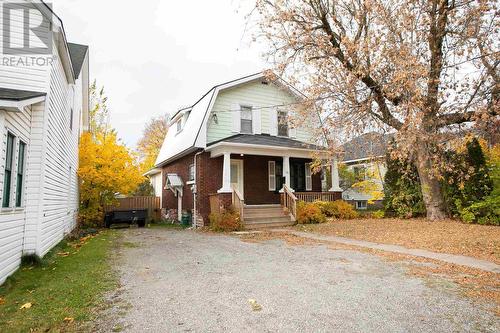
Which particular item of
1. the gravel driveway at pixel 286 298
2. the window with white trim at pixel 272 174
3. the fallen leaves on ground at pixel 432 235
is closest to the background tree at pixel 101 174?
the window with white trim at pixel 272 174

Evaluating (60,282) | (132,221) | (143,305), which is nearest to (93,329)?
(143,305)

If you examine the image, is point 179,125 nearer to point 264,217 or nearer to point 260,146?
point 260,146

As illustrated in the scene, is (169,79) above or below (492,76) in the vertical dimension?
above

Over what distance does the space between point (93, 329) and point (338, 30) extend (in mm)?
11687

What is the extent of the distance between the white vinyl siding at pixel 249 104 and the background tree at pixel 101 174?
14.2 ft

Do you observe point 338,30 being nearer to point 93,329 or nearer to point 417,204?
point 417,204

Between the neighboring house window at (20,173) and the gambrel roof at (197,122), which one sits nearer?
the neighboring house window at (20,173)

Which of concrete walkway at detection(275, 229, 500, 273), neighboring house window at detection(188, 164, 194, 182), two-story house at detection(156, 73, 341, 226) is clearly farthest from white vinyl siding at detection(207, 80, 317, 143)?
concrete walkway at detection(275, 229, 500, 273)

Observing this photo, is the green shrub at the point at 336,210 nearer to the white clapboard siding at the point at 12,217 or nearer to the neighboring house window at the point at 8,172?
the white clapboard siding at the point at 12,217

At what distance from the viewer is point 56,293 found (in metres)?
4.43

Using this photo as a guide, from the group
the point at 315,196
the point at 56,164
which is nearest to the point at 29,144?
the point at 56,164

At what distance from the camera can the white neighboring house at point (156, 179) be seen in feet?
77.6

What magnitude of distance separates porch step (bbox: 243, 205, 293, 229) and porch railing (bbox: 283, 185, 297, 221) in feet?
0.88

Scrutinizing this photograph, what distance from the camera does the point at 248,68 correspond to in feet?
57.2
